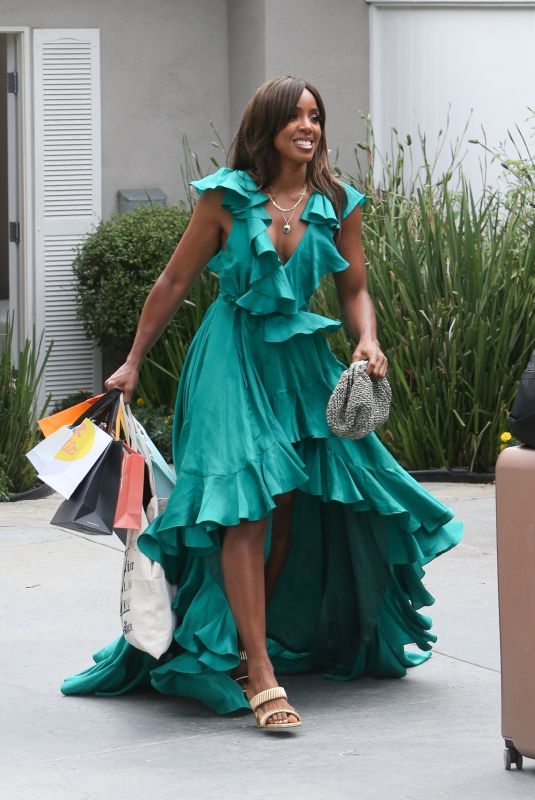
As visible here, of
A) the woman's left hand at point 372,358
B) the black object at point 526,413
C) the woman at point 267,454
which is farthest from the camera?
the woman's left hand at point 372,358

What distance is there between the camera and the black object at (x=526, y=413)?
11.4 feet

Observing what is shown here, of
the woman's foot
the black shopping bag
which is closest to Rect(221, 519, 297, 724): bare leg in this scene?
the woman's foot

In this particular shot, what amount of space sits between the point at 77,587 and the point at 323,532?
1.64m

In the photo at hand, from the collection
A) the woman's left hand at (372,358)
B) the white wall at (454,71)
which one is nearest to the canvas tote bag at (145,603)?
the woman's left hand at (372,358)

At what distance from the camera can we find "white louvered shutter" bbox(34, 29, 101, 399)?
32.1 ft

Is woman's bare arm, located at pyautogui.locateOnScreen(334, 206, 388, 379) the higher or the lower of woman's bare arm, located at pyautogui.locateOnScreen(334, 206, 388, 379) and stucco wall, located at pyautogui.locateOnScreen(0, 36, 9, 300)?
the lower

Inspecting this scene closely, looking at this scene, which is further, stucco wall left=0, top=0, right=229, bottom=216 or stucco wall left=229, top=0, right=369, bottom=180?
stucco wall left=0, top=0, right=229, bottom=216

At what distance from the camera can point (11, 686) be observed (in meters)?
4.57

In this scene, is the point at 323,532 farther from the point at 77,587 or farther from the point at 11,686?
the point at 77,587

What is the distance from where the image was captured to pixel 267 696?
4051 millimetres

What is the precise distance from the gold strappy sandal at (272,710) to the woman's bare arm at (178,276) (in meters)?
0.93

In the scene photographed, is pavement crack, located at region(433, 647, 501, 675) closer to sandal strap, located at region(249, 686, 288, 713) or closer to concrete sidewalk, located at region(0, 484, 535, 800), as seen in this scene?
concrete sidewalk, located at region(0, 484, 535, 800)

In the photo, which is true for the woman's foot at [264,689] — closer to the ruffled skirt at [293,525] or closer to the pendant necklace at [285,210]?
the ruffled skirt at [293,525]

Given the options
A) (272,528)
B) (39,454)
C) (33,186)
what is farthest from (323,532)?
(33,186)
